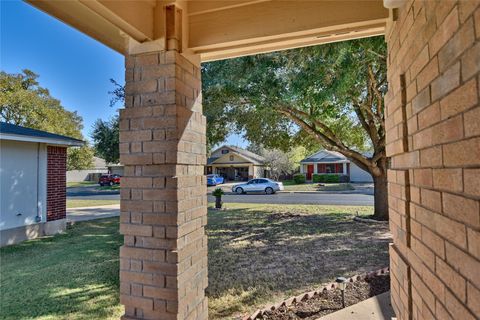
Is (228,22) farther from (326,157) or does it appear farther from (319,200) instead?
(326,157)

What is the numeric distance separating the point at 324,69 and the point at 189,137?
428 centimetres

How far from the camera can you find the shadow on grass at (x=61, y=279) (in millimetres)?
3734

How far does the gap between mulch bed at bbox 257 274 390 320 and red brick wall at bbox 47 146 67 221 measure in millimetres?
7510

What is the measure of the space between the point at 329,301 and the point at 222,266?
2.23 metres

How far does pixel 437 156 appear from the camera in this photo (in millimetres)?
1290

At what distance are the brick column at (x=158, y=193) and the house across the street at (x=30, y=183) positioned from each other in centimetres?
669

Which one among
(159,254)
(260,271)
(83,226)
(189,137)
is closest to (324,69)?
(260,271)

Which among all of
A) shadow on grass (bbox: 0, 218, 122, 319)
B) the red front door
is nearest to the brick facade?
shadow on grass (bbox: 0, 218, 122, 319)

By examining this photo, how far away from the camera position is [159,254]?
2.03 m

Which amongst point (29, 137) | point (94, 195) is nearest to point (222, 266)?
point (29, 137)

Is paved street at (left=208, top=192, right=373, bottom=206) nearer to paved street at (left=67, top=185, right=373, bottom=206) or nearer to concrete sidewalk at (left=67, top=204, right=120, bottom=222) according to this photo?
paved street at (left=67, top=185, right=373, bottom=206)

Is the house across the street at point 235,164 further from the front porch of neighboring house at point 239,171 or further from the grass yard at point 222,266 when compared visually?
the grass yard at point 222,266

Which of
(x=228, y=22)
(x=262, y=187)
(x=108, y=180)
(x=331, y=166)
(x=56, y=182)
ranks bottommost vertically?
(x=262, y=187)

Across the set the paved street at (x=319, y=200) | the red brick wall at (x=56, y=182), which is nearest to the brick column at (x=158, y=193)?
the red brick wall at (x=56, y=182)
